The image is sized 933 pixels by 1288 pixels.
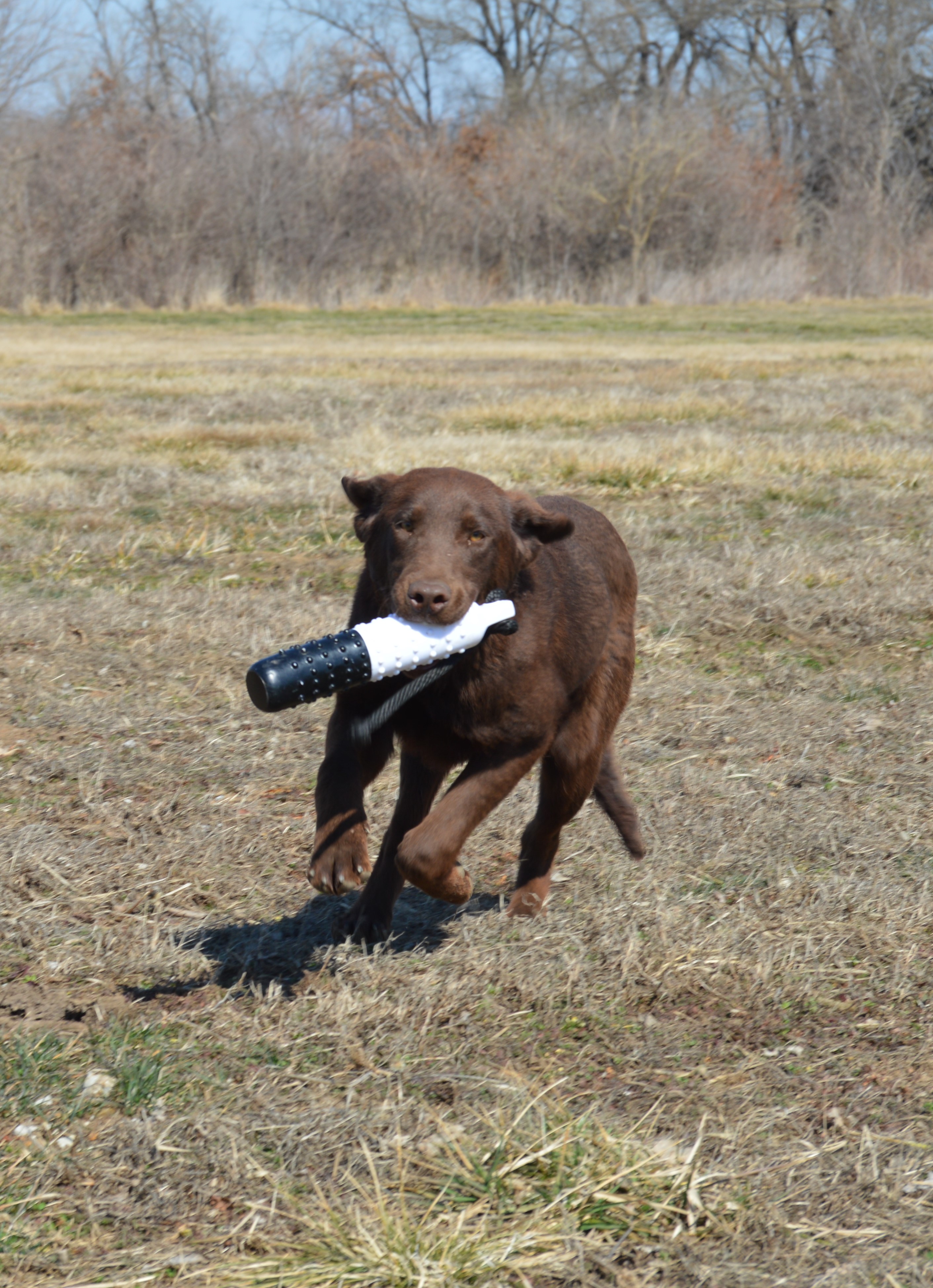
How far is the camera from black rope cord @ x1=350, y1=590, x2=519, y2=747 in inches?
118

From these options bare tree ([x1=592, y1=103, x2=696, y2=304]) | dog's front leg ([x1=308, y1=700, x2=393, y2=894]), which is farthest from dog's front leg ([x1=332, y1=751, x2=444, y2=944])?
bare tree ([x1=592, y1=103, x2=696, y2=304])

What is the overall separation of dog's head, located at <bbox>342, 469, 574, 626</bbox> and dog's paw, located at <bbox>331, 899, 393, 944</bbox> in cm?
76

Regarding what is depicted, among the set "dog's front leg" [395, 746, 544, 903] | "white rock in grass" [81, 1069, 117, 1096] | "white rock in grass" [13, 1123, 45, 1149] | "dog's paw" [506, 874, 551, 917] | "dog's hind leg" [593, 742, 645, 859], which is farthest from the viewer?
"dog's hind leg" [593, 742, 645, 859]

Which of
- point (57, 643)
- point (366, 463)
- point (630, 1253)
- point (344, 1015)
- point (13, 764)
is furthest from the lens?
point (366, 463)

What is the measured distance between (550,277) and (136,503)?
940 inches

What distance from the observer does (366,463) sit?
30.5 ft

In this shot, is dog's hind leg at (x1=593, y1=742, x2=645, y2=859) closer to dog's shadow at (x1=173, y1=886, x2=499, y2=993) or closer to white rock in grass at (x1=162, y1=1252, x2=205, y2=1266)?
dog's shadow at (x1=173, y1=886, x2=499, y2=993)

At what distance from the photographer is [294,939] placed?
130 inches

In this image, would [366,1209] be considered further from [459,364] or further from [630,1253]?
[459,364]

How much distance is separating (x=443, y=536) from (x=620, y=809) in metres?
1.02

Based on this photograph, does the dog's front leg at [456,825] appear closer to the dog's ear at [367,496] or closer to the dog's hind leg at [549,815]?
the dog's hind leg at [549,815]

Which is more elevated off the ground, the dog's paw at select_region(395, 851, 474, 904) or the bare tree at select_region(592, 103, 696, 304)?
the bare tree at select_region(592, 103, 696, 304)

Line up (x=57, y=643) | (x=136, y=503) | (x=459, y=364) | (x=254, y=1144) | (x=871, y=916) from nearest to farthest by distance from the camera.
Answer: (x=254, y=1144), (x=871, y=916), (x=57, y=643), (x=136, y=503), (x=459, y=364)

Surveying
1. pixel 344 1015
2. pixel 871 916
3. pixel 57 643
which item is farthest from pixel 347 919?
pixel 57 643
